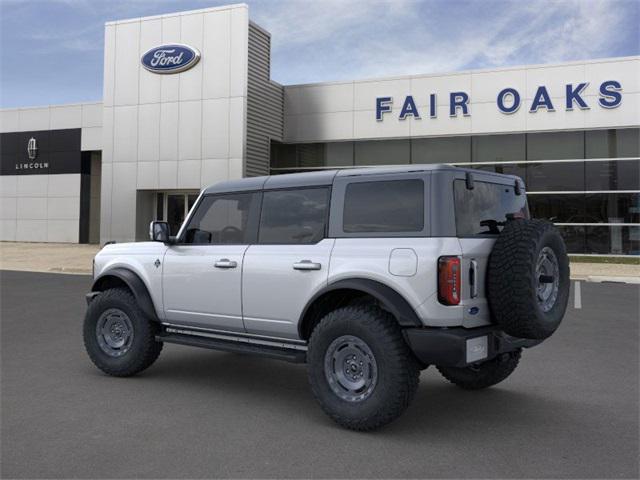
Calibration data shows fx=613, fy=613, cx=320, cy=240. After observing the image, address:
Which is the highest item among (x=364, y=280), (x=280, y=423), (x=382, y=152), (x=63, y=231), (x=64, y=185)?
(x=382, y=152)

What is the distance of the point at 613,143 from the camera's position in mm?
22219

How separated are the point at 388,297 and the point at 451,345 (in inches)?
21.4

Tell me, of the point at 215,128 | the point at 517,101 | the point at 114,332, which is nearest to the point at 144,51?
the point at 215,128

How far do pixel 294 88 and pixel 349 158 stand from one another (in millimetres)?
3877

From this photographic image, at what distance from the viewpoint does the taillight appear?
4160mm

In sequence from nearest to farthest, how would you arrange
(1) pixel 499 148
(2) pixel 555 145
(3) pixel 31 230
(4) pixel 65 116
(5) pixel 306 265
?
(5) pixel 306 265
(2) pixel 555 145
(1) pixel 499 148
(4) pixel 65 116
(3) pixel 31 230

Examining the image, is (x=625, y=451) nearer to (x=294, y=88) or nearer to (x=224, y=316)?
(x=224, y=316)

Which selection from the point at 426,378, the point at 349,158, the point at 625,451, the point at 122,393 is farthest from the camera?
the point at 349,158

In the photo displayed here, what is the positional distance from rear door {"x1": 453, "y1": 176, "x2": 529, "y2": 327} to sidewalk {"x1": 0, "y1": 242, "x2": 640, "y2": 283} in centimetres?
1341

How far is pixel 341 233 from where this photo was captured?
15.6 feet

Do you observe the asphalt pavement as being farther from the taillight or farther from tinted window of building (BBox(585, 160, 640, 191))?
tinted window of building (BBox(585, 160, 640, 191))

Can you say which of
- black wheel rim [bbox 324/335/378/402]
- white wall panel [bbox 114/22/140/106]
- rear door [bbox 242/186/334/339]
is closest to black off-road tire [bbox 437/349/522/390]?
black wheel rim [bbox 324/335/378/402]

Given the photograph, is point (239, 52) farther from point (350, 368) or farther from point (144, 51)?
point (350, 368)

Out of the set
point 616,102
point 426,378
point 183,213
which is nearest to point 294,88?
point 183,213
